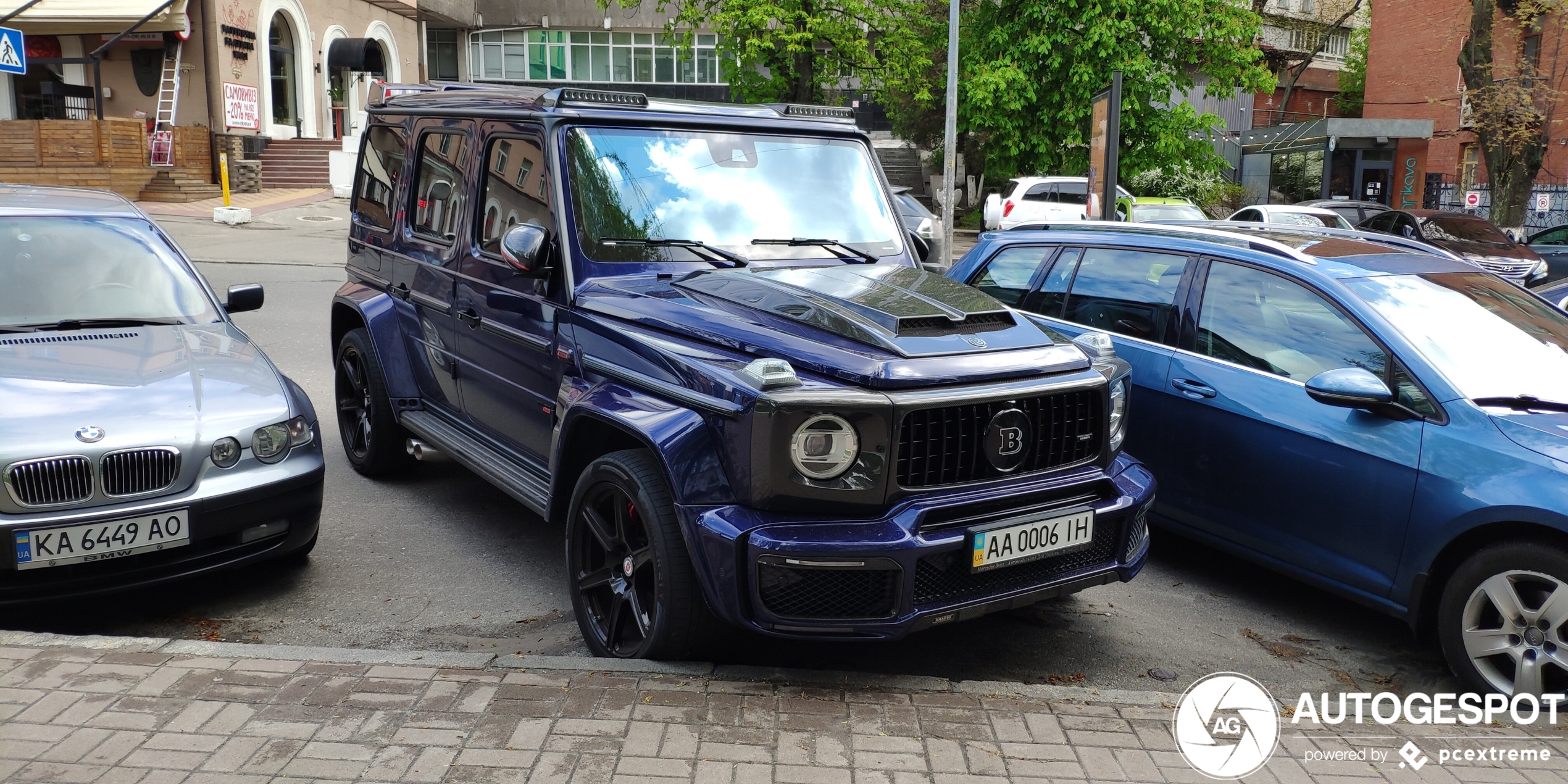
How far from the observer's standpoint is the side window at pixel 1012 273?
6.31 m

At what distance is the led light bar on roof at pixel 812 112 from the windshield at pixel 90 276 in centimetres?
299

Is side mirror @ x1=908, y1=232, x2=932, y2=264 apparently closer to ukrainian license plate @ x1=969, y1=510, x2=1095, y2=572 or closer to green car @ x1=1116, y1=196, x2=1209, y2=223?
ukrainian license plate @ x1=969, y1=510, x2=1095, y2=572

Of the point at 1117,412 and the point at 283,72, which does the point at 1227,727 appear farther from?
the point at 283,72

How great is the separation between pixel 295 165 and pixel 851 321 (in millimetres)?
31916

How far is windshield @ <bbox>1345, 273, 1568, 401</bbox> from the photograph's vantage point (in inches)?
174

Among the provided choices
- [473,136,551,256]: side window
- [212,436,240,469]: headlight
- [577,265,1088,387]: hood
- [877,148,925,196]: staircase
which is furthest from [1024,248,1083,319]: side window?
[877,148,925,196]: staircase

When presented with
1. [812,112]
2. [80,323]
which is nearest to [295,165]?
[80,323]

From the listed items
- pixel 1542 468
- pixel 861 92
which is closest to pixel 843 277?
pixel 1542 468

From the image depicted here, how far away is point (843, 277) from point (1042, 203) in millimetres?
21710

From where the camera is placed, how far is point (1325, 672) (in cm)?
446

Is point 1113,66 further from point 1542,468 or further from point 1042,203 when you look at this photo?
point 1542,468

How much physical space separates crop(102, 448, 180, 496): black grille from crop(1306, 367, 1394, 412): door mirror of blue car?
435cm

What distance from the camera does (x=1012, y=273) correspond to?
6.43 metres

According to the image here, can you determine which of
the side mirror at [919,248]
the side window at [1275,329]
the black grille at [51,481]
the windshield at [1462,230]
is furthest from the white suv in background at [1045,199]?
the black grille at [51,481]
